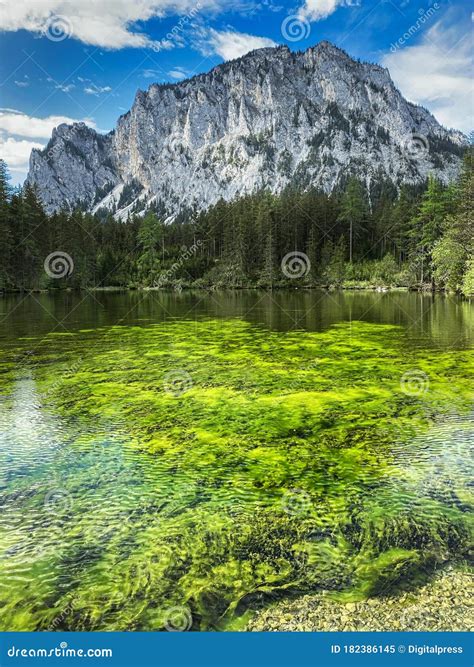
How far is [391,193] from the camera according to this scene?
125 metres

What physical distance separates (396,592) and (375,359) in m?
10.2

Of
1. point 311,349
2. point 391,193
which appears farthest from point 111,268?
point 391,193

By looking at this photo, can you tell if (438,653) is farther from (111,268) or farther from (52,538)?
(111,268)
